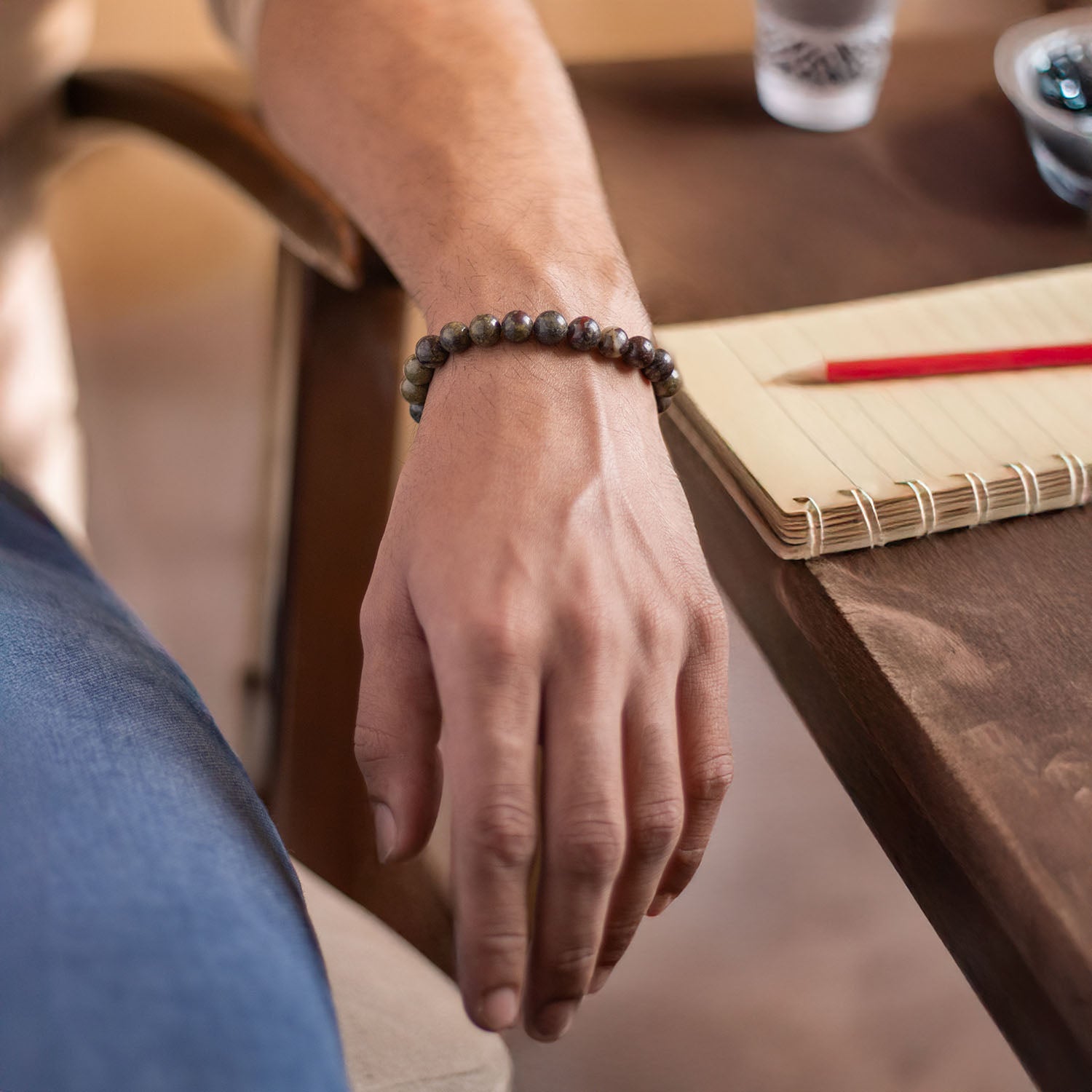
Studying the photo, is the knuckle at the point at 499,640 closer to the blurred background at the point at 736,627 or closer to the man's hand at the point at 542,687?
the man's hand at the point at 542,687

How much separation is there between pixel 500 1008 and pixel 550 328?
23cm

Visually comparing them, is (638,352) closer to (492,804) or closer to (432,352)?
(432,352)

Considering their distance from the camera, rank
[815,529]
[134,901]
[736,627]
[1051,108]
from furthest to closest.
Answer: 1. [736,627]
2. [1051,108]
3. [815,529]
4. [134,901]

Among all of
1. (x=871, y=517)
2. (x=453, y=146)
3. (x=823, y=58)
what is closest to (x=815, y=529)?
(x=871, y=517)

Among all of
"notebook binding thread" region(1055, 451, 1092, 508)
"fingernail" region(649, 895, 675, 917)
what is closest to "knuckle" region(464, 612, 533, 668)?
"fingernail" region(649, 895, 675, 917)

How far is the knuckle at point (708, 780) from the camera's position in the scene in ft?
1.11

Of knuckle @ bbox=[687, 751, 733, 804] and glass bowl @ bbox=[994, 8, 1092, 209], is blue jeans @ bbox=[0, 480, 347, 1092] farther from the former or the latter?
glass bowl @ bbox=[994, 8, 1092, 209]

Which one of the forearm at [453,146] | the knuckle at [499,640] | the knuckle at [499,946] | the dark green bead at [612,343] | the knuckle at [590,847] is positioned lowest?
the knuckle at [499,946]

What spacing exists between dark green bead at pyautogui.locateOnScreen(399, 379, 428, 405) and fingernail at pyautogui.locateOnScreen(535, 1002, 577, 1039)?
220 mm

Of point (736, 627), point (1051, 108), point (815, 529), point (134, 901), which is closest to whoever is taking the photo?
point (134, 901)

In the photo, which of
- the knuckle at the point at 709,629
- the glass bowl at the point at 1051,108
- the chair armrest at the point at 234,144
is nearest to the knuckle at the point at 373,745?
the knuckle at the point at 709,629

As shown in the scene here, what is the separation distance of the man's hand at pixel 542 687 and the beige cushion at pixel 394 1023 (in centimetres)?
13

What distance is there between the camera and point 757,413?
1.39ft

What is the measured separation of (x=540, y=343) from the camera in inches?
15.4
